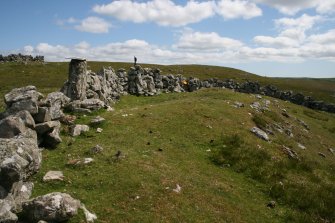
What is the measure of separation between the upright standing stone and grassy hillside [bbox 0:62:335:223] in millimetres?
3364

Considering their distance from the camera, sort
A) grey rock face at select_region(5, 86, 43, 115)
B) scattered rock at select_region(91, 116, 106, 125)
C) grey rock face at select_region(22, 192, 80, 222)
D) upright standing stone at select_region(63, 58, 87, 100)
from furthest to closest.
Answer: upright standing stone at select_region(63, 58, 87, 100), scattered rock at select_region(91, 116, 106, 125), grey rock face at select_region(5, 86, 43, 115), grey rock face at select_region(22, 192, 80, 222)

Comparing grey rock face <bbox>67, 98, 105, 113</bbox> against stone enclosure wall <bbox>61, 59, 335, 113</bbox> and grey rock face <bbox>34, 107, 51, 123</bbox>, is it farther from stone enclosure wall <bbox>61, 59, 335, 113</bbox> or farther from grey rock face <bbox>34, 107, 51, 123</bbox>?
grey rock face <bbox>34, 107, 51, 123</bbox>

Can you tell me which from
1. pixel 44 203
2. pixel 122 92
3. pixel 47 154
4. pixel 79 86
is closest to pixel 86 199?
pixel 44 203

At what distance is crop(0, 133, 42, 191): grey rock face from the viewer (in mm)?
14766

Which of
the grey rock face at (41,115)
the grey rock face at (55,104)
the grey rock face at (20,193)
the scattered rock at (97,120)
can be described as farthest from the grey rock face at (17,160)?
the scattered rock at (97,120)

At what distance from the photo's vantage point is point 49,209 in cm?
1425

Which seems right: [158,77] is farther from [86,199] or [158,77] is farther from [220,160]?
[86,199]


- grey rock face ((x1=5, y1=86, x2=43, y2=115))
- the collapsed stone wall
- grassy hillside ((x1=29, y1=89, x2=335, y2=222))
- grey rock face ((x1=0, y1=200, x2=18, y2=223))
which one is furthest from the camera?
the collapsed stone wall

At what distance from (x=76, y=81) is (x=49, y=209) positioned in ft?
64.6

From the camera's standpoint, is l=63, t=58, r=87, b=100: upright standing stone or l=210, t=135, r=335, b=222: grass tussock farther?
l=63, t=58, r=87, b=100: upright standing stone

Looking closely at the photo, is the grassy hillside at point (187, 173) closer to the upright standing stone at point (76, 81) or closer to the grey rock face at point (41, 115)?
the grey rock face at point (41, 115)

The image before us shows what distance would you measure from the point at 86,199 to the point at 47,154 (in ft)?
19.6

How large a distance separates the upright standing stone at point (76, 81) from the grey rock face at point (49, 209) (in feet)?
61.8

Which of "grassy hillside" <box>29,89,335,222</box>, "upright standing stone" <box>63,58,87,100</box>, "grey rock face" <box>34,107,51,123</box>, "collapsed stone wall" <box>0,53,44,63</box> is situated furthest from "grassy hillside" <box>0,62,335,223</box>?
"collapsed stone wall" <box>0,53,44,63</box>
